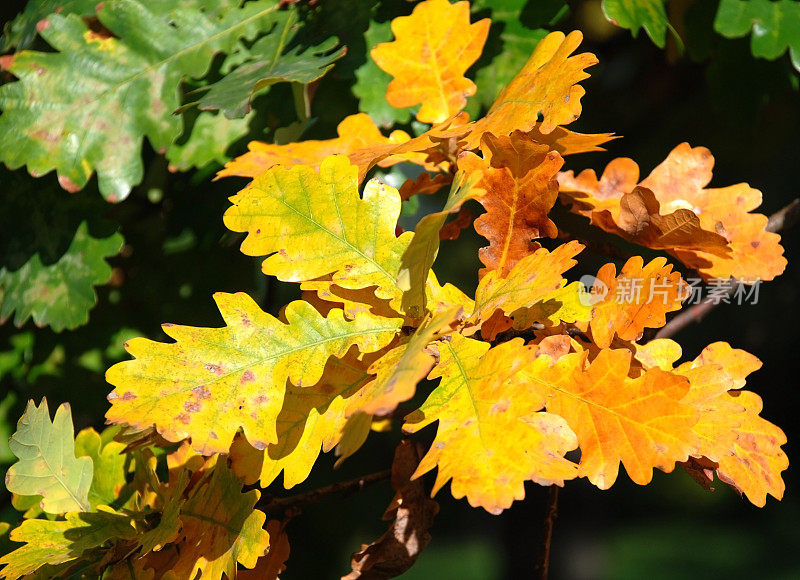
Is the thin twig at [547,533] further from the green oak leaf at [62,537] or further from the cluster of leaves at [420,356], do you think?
the green oak leaf at [62,537]

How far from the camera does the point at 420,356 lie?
63 cm

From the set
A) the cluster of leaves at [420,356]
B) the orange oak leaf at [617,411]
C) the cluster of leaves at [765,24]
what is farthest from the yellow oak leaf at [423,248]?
the cluster of leaves at [765,24]

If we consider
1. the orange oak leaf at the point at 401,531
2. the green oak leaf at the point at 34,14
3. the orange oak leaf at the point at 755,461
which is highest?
the green oak leaf at the point at 34,14

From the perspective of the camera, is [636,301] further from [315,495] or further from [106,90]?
[106,90]

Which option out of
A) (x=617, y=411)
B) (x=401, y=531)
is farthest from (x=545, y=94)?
(x=401, y=531)

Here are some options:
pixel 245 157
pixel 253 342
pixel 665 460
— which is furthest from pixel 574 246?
pixel 245 157

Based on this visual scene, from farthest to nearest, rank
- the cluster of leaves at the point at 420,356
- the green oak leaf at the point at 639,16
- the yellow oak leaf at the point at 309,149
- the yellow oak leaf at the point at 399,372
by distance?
the green oak leaf at the point at 639,16
the yellow oak leaf at the point at 309,149
the cluster of leaves at the point at 420,356
the yellow oak leaf at the point at 399,372

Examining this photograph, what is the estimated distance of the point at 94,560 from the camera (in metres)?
0.87

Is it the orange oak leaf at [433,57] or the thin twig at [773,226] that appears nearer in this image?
the orange oak leaf at [433,57]

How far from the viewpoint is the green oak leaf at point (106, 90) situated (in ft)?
3.65

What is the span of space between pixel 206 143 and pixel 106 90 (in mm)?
170

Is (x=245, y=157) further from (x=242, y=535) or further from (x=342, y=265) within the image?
(x=242, y=535)

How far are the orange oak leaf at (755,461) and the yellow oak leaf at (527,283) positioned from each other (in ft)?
0.85

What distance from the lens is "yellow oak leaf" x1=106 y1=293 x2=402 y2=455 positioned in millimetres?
695
